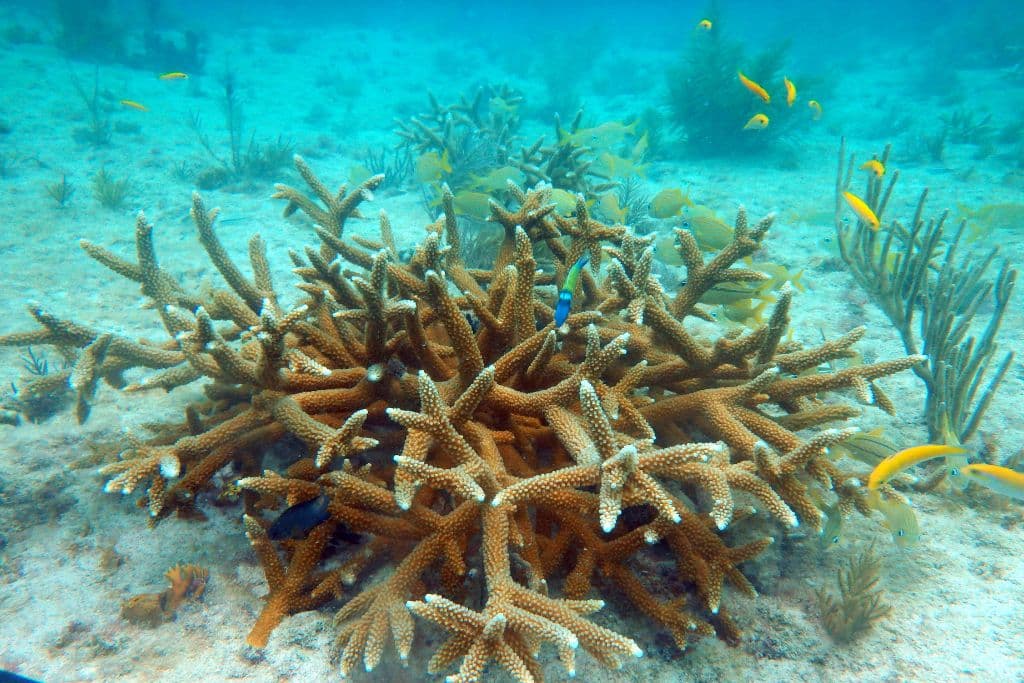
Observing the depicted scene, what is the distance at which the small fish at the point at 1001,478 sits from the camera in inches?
94.6

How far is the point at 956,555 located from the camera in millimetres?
2730

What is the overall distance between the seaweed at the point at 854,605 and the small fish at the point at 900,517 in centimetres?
22

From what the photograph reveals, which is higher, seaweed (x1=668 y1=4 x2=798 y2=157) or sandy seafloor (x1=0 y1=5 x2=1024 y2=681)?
seaweed (x1=668 y1=4 x2=798 y2=157)

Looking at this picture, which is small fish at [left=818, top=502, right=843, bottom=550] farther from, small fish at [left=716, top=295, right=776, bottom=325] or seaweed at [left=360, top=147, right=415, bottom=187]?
seaweed at [left=360, top=147, right=415, bottom=187]

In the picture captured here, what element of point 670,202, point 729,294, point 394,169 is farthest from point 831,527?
point 394,169

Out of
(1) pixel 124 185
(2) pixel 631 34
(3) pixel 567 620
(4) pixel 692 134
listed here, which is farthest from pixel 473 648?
(2) pixel 631 34

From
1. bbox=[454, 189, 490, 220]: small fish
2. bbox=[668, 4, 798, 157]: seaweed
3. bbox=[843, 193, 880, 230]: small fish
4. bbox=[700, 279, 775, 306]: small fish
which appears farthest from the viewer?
bbox=[668, 4, 798, 157]: seaweed

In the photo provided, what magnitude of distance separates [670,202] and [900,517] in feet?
12.3

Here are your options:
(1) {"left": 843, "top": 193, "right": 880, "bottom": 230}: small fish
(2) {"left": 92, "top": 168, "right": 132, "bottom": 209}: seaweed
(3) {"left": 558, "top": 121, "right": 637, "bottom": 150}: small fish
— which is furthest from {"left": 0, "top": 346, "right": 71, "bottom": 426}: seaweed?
(3) {"left": 558, "top": 121, "right": 637, "bottom": 150}: small fish

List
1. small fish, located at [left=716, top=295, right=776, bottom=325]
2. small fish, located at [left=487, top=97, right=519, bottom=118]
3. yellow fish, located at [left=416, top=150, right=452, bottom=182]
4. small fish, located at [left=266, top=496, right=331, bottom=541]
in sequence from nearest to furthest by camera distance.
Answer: small fish, located at [left=266, top=496, right=331, bottom=541] < small fish, located at [left=716, top=295, right=776, bottom=325] < yellow fish, located at [left=416, top=150, right=452, bottom=182] < small fish, located at [left=487, top=97, right=519, bottom=118]

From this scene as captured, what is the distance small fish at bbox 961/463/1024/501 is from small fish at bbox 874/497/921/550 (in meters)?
0.37

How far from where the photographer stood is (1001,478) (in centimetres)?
243

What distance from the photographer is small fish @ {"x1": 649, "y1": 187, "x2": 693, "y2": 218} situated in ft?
17.5

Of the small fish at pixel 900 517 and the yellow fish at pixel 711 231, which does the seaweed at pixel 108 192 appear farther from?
the small fish at pixel 900 517
